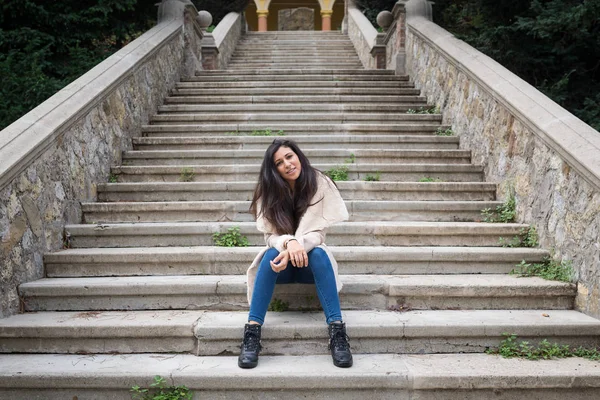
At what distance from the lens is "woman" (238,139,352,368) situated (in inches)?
102

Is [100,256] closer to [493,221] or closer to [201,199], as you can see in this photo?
[201,199]

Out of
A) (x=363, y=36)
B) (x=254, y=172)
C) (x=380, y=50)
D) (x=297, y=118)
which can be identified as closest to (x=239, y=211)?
(x=254, y=172)

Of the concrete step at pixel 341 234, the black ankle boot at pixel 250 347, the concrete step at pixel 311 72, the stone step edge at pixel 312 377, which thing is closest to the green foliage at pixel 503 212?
the concrete step at pixel 341 234

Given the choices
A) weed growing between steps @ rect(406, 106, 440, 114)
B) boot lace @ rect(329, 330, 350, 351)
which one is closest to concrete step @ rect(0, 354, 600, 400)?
boot lace @ rect(329, 330, 350, 351)

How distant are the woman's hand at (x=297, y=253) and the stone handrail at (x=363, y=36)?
6.76m

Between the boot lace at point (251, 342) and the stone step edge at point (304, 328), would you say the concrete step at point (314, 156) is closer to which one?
the stone step edge at point (304, 328)

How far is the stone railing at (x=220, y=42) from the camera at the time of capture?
8781 millimetres

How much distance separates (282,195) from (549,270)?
6.05ft

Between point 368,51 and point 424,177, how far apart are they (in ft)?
18.0

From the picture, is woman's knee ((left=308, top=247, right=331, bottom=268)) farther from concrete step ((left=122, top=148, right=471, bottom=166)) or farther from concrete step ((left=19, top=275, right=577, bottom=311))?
concrete step ((left=122, top=148, right=471, bottom=166))

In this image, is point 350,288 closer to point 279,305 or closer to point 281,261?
point 279,305

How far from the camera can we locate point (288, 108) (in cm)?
601

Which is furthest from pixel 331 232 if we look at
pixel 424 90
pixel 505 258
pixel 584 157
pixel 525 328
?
pixel 424 90

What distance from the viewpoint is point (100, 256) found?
11.1ft
